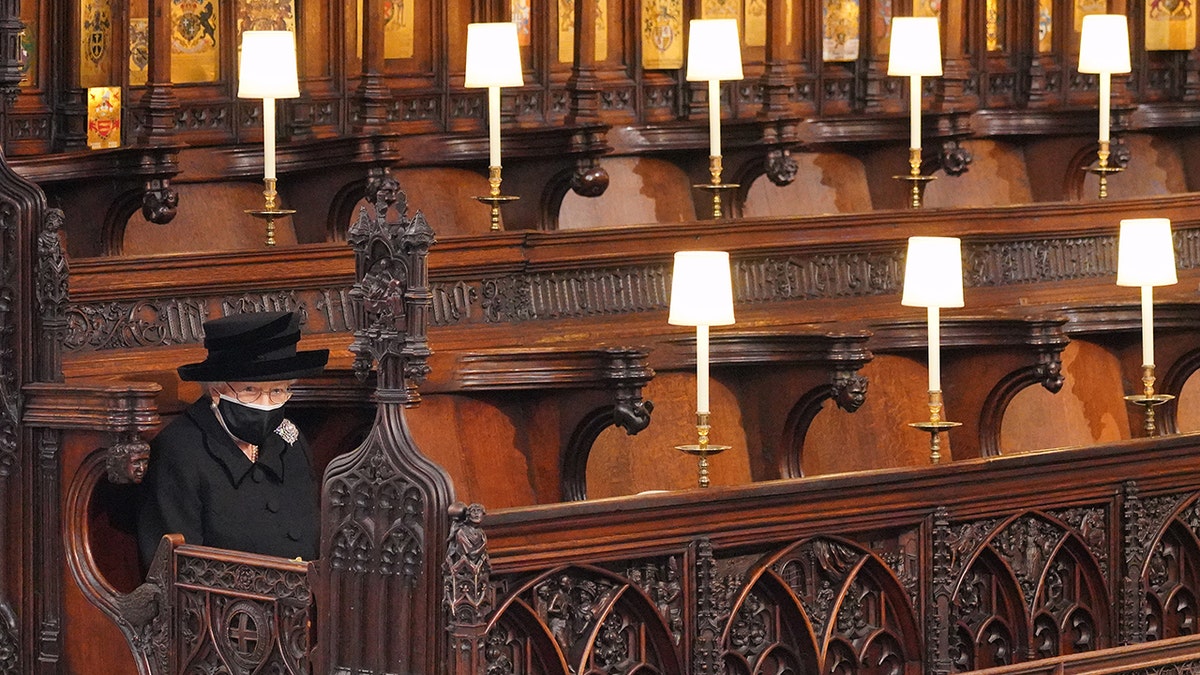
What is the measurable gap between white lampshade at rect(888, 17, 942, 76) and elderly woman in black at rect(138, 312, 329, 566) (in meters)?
3.84

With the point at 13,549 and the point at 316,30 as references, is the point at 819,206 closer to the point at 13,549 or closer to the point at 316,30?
the point at 316,30

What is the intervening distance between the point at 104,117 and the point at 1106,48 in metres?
4.00

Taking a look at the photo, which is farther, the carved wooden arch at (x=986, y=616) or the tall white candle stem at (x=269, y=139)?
the tall white candle stem at (x=269, y=139)

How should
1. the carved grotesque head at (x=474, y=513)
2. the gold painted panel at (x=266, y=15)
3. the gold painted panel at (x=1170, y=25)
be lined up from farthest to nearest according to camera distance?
the gold painted panel at (x=1170, y=25)
the gold painted panel at (x=266, y=15)
the carved grotesque head at (x=474, y=513)

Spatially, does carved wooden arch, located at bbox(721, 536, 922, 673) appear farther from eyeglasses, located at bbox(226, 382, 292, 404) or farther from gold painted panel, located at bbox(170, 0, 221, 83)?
gold painted panel, located at bbox(170, 0, 221, 83)

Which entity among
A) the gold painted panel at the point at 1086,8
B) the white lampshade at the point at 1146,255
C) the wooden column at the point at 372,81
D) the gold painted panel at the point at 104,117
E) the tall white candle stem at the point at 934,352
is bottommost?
the tall white candle stem at the point at 934,352

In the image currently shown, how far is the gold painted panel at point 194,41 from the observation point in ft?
27.8

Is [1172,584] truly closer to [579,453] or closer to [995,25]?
[579,453]

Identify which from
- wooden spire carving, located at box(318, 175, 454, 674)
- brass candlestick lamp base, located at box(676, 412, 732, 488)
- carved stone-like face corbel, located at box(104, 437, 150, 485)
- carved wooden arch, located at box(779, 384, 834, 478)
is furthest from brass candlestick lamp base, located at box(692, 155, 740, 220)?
wooden spire carving, located at box(318, 175, 454, 674)

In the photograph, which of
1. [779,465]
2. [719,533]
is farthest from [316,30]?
[719,533]

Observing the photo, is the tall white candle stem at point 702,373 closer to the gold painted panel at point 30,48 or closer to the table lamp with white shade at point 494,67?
the table lamp with white shade at point 494,67

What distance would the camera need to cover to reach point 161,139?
8195 millimetres

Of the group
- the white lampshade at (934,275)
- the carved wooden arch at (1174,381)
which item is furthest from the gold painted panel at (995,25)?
the white lampshade at (934,275)

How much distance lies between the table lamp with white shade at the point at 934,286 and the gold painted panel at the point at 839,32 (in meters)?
3.37
